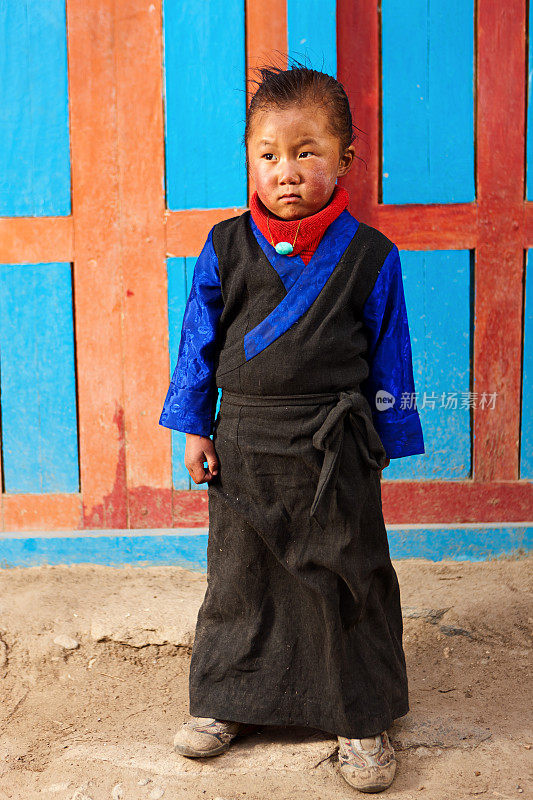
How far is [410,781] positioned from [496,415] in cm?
146

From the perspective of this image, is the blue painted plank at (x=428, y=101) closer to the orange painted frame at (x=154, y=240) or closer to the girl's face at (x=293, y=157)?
the orange painted frame at (x=154, y=240)

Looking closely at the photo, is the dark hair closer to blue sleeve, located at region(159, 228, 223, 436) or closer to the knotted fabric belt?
blue sleeve, located at region(159, 228, 223, 436)

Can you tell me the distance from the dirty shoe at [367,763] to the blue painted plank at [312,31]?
2.20 meters

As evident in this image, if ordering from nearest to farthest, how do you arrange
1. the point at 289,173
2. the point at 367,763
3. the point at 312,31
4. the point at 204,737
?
1. the point at 289,173
2. the point at 367,763
3. the point at 204,737
4. the point at 312,31

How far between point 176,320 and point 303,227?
116 cm

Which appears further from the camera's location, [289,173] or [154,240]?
[154,240]

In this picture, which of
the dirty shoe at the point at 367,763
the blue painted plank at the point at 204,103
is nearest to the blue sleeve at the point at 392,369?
the dirty shoe at the point at 367,763

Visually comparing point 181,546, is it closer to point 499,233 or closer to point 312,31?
point 499,233

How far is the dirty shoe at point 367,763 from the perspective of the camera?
190cm

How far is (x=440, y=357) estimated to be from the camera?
2.95 metres

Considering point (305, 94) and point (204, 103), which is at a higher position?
point (204, 103)

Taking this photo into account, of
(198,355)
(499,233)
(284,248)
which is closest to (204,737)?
(198,355)

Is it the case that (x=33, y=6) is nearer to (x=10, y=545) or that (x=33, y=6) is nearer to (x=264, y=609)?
(x=10, y=545)

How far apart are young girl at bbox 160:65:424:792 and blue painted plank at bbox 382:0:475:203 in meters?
1.00
